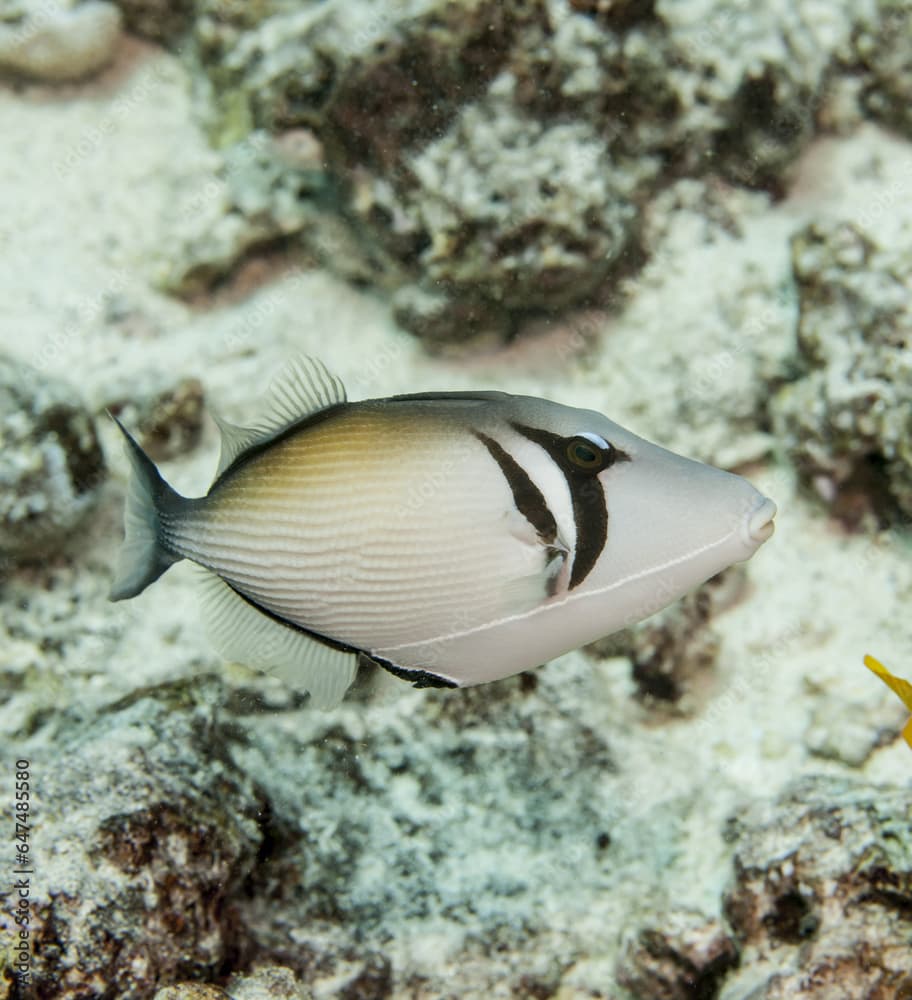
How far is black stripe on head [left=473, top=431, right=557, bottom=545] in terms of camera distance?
6.33 feet

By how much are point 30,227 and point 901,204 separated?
15.3 ft

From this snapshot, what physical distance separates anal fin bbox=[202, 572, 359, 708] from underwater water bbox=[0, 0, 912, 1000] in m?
0.11

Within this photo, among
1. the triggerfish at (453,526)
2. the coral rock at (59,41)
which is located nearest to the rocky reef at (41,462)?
the triggerfish at (453,526)

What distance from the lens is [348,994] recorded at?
281 cm

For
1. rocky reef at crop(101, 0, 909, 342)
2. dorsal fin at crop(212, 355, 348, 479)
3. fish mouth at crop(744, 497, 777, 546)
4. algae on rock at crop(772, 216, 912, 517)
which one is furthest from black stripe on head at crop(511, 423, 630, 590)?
rocky reef at crop(101, 0, 909, 342)

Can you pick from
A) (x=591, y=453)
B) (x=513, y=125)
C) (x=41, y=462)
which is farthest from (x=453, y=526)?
(x=513, y=125)

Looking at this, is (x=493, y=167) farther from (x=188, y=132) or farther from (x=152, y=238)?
(x=188, y=132)

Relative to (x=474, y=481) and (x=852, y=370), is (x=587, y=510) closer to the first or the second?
(x=474, y=481)

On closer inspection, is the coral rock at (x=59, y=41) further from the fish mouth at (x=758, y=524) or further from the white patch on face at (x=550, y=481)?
the fish mouth at (x=758, y=524)

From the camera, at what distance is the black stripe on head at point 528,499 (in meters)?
1.93

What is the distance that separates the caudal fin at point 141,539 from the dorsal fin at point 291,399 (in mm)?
218

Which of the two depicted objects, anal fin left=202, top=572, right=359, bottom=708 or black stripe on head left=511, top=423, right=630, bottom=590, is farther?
anal fin left=202, top=572, right=359, bottom=708

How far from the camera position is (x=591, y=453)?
192 cm

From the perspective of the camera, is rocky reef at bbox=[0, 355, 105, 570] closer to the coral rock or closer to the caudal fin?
the caudal fin
